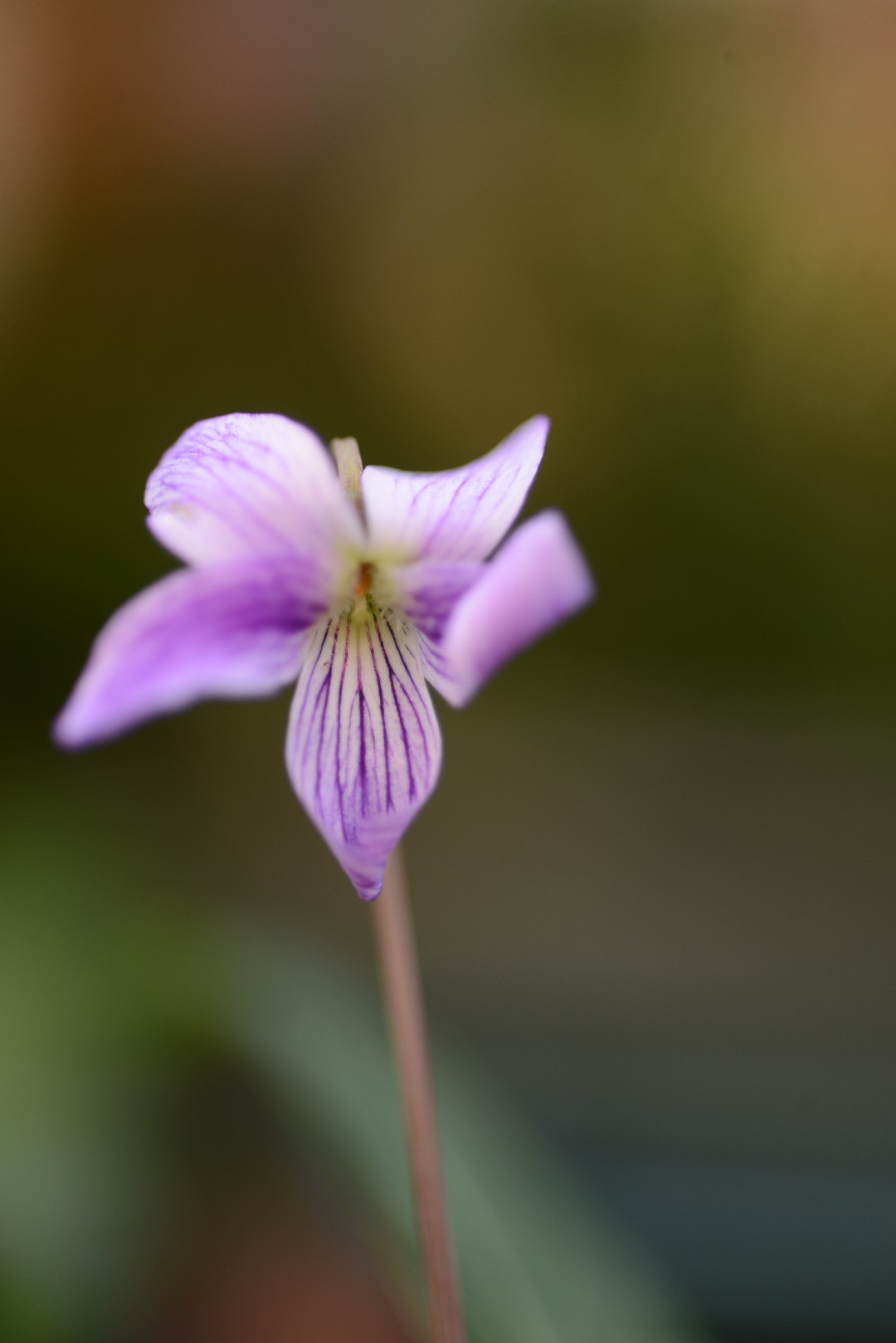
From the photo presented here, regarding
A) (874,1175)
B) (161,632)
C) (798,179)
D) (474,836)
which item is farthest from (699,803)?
(161,632)

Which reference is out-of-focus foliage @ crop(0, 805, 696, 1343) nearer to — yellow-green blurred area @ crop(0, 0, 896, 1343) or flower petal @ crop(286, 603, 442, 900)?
yellow-green blurred area @ crop(0, 0, 896, 1343)

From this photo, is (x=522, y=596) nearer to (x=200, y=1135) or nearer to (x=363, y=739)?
(x=363, y=739)

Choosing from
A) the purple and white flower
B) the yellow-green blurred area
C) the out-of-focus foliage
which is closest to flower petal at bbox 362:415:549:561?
the purple and white flower

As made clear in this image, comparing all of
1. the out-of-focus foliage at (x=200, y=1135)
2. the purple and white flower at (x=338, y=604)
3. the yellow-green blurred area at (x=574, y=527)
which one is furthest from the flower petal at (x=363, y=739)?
the yellow-green blurred area at (x=574, y=527)

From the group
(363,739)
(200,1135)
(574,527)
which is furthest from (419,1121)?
(574,527)

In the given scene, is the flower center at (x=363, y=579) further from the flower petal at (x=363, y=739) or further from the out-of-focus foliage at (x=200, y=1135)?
the out-of-focus foliage at (x=200, y=1135)
